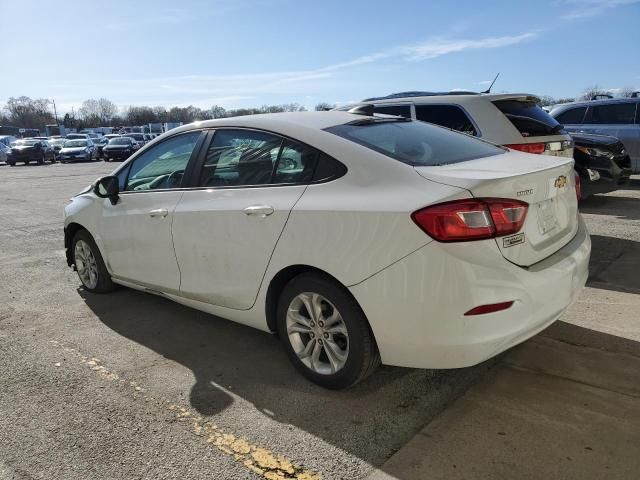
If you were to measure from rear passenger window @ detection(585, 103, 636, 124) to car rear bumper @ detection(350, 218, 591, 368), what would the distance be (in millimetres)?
9462

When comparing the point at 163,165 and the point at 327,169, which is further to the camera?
the point at 163,165

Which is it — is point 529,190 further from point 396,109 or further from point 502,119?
point 396,109

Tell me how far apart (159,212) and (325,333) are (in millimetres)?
1677

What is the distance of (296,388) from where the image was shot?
10.6ft

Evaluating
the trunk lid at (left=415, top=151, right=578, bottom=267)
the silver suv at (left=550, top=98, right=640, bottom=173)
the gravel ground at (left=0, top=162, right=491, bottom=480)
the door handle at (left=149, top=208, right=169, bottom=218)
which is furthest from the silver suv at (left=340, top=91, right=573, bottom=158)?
the silver suv at (left=550, top=98, right=640, bottom=173)

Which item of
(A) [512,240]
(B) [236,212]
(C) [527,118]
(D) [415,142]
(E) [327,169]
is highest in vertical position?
(C) [527,118]

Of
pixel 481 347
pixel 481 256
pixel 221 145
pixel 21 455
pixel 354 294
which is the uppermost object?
pixel 221 145

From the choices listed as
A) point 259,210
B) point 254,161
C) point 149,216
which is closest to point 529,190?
point 259,210

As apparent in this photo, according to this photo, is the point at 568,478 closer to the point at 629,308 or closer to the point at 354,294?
the point at 354,294

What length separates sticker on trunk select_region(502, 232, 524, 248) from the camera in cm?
260

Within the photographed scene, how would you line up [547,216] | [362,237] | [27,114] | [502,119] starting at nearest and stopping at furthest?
[362,237], [547,216], [502,119], [27,114]

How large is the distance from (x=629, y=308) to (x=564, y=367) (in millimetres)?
1303

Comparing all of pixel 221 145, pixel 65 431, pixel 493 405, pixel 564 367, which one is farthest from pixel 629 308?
pixel 65 431

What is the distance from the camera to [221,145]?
373cm
